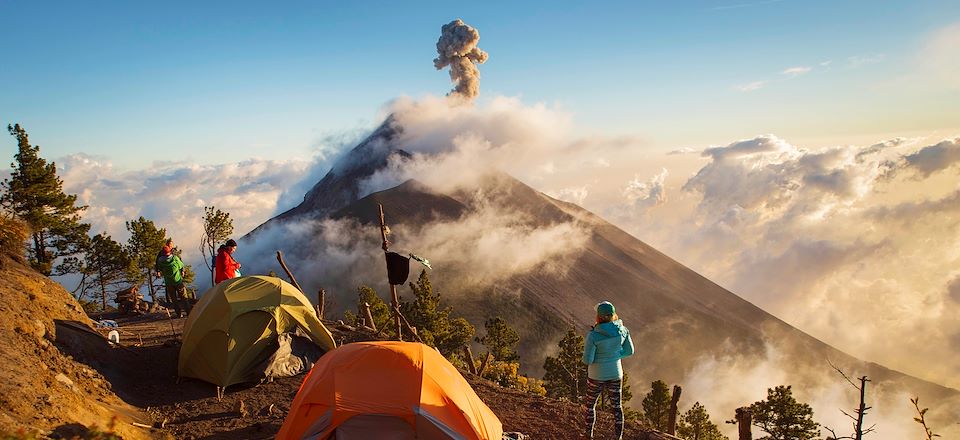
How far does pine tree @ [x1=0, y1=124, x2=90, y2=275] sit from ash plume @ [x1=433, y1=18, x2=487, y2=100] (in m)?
132

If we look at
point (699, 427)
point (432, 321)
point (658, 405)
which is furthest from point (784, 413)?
point (432, 321)

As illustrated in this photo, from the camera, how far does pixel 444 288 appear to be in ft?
379

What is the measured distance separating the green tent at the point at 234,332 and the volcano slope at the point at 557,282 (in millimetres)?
83754

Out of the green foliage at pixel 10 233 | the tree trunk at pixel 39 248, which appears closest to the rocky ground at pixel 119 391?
the green foliage at pixel 10 233

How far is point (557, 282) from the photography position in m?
125

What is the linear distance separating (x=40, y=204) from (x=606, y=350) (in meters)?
33.1

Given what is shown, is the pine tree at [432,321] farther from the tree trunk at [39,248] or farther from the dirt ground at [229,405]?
the dirt ground at [229,405]

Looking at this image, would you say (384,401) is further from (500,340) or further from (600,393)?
(500,340)

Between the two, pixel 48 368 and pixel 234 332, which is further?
pixel 234 332

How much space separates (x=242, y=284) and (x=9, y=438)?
9250 mm

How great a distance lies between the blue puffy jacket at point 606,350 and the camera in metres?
8.98

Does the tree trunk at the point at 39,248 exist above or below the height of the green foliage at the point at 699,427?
above

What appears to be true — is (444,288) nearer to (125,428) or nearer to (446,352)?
(446,352)

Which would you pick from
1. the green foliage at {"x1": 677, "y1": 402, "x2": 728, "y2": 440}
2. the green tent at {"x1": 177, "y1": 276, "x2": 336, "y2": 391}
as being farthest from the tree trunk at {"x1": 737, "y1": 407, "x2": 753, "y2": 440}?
the green foliage at {"x1": 677, "y1": 402, "x2": 728, "y2": 440}
